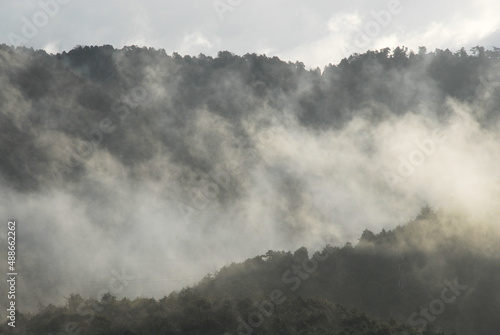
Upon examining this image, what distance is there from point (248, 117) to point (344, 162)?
809 inches

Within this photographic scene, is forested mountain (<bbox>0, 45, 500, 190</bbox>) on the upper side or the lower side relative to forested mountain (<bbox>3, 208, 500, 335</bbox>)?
upper

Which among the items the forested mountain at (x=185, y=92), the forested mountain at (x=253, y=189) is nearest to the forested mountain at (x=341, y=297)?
the forested mountain at (x=253, y=189)

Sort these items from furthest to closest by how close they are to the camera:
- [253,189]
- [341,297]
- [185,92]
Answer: [185,92] < [253,189] < [341,297]

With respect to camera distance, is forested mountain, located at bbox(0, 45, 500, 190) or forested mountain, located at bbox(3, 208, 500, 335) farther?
forested mountain, located at bbox(0, 45, 500, 190)

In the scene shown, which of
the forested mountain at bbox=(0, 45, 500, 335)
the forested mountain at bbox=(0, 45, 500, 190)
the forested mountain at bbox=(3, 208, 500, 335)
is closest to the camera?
the forested mountain at bbox=(3, 208, 500, 335)

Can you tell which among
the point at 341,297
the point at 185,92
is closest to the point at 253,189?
the point at 185,92

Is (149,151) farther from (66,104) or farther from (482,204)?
(482,204)

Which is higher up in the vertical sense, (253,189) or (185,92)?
(185,92)

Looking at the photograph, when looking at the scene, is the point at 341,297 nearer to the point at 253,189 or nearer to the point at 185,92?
the point at 253,189

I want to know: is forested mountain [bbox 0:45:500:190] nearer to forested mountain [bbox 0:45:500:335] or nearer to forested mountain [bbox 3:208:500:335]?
forested mountain [bbox 0:45:500:335]

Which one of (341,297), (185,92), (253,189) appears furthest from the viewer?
(185,92)

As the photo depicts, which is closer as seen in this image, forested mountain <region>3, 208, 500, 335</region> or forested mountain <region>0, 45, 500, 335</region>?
forested mountain <region>3, 208, 500, 335</region>

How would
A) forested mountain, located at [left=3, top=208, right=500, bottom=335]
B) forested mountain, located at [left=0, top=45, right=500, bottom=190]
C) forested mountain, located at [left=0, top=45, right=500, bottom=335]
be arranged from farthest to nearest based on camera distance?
forested mountain, located at [left=0, top=45, right=500, bottom=190] → forested mountain, located at [left=0, top=45, right=500, bottom=335] → forested mountain, located at [left=3, top=208, right=500, bottom=335]

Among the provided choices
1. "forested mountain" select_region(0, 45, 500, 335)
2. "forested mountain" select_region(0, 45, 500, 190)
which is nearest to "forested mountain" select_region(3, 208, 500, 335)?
"forested mountain" select_region(0, 45, 500, 335)
